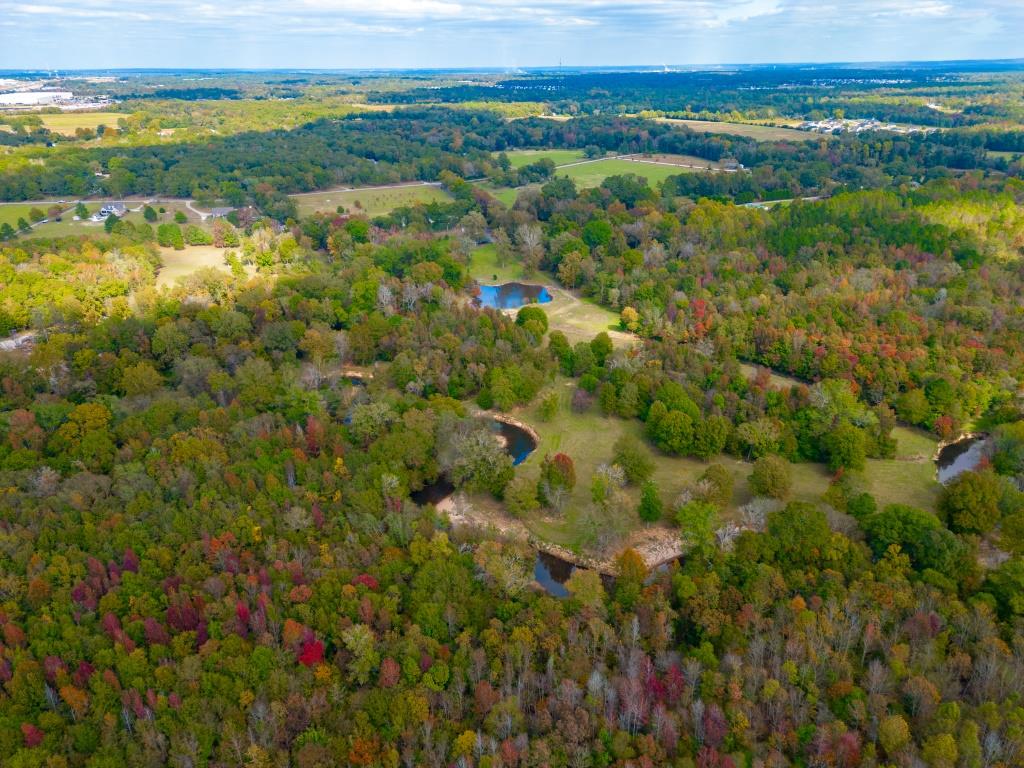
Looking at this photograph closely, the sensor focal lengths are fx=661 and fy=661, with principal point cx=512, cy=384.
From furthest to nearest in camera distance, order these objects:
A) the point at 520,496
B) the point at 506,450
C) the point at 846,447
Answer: the point at 506,450 < the point at 846,447 < the point at 520,496

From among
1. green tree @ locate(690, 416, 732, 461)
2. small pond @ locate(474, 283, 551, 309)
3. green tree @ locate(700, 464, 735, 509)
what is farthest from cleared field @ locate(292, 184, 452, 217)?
green tree @ locate(700, 464, 735, 509)

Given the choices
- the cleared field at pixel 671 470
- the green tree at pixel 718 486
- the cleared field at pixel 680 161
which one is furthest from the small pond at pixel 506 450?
the cleared field at pixel 680 161

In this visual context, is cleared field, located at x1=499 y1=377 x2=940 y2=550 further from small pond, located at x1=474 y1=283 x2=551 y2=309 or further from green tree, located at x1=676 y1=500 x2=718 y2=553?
small pond, located at x1=474 y1=283 x2=551 y2=309

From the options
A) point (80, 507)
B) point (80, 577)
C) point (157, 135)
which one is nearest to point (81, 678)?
point (80, 577)

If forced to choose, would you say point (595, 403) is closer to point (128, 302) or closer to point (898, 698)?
point (898, 698)

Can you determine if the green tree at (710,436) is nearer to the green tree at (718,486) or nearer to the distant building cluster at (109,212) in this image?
the green tree at (718,486)

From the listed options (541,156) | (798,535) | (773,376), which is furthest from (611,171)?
(798,535)

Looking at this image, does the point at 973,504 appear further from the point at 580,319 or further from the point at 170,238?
the point at 170,238

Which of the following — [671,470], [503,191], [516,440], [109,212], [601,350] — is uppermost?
[503,191]

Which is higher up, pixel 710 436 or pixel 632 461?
pixel 710 436
